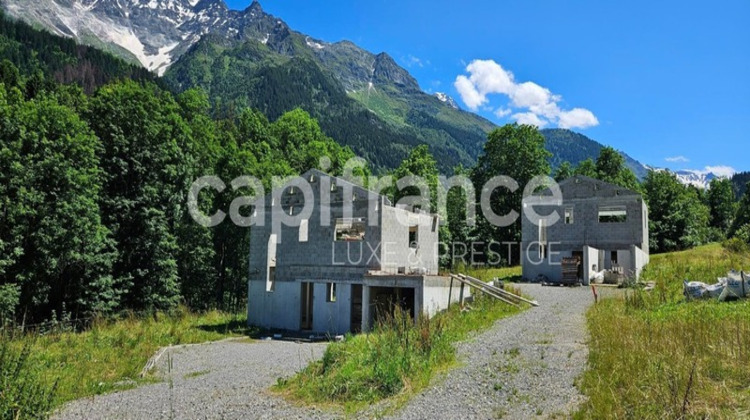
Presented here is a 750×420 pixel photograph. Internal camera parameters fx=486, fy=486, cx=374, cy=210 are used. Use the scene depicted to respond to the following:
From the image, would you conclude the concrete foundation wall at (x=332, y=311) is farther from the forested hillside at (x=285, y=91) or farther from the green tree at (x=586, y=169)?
the forested hillside at (x=285, y=91)

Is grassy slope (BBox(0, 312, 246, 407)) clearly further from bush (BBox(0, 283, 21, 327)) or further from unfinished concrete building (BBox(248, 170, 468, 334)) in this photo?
unfinished concrete building (BBox(248, 170, 468, 334))

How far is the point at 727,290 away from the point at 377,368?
10.6m

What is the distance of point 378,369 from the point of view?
33.6 ft

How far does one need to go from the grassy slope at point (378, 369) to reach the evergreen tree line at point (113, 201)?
14979 millimetres

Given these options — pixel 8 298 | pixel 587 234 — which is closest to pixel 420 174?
pixel 587 234

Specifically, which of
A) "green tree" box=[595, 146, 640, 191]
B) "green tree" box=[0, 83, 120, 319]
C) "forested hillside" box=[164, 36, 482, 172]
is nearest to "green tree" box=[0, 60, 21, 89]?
"green tree" box=[0, 83, 120, 319]

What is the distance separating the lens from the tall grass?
984 cm

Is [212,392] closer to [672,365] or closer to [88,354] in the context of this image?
[88,354]

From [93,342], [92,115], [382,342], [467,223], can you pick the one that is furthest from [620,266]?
[92,115]

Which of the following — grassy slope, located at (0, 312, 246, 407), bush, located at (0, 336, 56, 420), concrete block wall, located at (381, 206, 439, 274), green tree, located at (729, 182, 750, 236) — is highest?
green tree, located at (729, 182, 750, 236)

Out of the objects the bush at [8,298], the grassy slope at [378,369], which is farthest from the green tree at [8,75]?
the grassy slope at [378,369]

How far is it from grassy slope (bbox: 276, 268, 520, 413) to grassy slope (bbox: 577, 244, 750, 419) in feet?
10.8

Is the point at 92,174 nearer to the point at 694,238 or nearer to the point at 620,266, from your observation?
the point at 620,266

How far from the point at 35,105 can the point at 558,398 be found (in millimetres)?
26141
